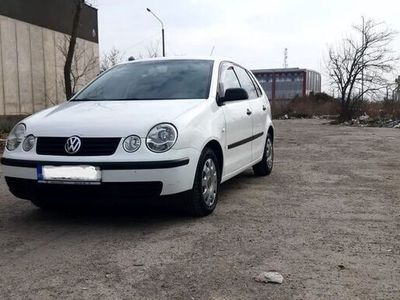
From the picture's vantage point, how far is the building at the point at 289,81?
5500 cm

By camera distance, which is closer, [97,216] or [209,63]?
[97,216]

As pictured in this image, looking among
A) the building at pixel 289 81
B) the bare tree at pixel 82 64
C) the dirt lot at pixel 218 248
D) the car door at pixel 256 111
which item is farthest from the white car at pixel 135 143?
the building at pixel 289 81

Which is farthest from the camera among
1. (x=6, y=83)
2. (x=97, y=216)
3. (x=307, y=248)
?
(x=6, y=83)

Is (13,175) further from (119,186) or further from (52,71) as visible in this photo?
(52,71)

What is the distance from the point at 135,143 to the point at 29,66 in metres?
18.3

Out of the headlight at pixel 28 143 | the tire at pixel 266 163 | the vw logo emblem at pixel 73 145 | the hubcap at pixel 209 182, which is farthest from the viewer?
the tire at pixel 266 163

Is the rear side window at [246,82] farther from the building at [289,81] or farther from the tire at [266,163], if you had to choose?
the building at [289,81]

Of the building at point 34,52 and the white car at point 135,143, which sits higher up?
the building at point 34,52

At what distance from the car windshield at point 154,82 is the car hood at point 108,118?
248 millimetres

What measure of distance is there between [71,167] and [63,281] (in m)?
1.18

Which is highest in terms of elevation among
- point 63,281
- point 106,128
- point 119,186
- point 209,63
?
point 209,63

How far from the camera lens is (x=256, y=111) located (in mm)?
6551

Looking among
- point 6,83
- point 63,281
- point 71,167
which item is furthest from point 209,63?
point 6,83

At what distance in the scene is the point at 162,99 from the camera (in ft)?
16.8
